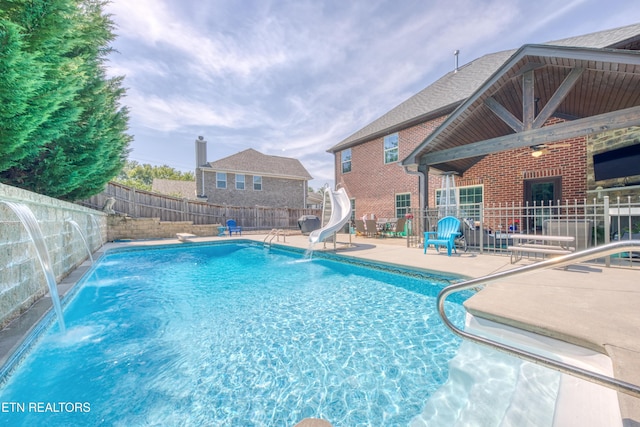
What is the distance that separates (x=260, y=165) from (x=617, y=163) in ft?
67.9

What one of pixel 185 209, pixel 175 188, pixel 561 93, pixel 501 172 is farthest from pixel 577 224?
pixel 175 188

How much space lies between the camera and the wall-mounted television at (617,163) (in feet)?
21.9

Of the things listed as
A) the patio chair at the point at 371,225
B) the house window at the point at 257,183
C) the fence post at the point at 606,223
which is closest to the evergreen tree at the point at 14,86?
the fence post at the point at 606,223

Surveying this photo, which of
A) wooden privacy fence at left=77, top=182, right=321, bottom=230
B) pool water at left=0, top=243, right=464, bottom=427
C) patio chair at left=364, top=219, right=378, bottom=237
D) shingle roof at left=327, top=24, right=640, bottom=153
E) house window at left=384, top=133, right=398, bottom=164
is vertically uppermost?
shingle roof at left=327, top=24, right=640, bottom=153

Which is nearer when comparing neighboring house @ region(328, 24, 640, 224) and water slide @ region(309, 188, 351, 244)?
neighboring house @ region(328, 24, 640, 224)

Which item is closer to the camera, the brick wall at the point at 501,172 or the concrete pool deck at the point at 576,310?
the concrete pool deck at the point at 576,310

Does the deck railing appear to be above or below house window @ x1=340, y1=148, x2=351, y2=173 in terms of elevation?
below

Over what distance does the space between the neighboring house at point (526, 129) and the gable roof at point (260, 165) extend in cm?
1066

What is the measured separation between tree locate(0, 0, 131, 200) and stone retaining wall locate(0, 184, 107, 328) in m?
1.06

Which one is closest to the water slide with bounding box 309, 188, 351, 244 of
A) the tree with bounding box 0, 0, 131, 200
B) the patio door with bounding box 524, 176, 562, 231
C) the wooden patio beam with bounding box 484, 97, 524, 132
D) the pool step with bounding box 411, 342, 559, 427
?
the wooden patio beam with bounding box 484, 97, 524, 132

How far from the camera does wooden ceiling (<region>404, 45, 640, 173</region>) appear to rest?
190 inches

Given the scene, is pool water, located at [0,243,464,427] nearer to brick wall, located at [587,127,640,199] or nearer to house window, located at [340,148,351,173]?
brick wall, located at [587,127,640,199]

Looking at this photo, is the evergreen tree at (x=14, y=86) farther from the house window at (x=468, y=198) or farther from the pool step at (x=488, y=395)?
the house window at (x=468, y=198)

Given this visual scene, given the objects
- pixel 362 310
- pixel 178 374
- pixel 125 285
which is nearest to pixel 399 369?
pixel 362 310
